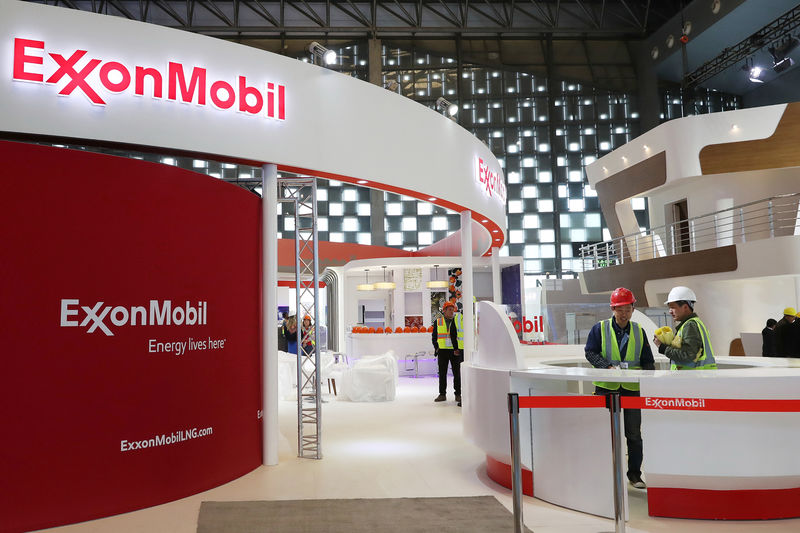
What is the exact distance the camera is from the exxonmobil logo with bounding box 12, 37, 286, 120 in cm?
506

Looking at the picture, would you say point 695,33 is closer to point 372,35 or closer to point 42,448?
point 372,35

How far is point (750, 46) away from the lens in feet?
69.5

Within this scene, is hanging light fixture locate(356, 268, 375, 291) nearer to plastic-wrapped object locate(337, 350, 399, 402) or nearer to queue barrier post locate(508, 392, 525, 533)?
plastic-wrapped object locate(337, 350, 399, 402)

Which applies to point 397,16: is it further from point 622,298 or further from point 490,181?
point 622,298

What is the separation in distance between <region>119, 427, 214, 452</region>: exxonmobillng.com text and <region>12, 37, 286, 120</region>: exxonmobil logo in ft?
8.70

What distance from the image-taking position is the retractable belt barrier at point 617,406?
3.76 meters

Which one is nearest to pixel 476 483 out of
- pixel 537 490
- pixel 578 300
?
pixel 537 490

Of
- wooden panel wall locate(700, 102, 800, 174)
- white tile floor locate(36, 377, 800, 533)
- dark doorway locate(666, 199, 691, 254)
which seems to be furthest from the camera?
dark doorway locate(666, 199, 691, 254)

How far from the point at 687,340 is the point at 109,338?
4.08m

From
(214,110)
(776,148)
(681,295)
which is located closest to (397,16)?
(776,148)

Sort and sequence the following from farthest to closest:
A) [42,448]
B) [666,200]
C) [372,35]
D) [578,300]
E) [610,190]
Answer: [372,35]
[578,300]
[610,190]
[666,200]
[42,448]

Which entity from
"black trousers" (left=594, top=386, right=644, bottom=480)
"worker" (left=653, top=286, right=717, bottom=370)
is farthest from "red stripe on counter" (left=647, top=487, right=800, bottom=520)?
"worker" (left=653, top=286, right=717, bottom=370)

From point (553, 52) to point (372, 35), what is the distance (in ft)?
26.0

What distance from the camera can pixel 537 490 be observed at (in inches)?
190
